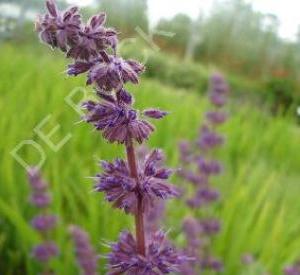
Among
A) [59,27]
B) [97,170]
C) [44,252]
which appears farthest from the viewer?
[97,170]

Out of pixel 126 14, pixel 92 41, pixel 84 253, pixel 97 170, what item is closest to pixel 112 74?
pixel 92 41

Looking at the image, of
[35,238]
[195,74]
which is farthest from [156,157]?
[195,74]

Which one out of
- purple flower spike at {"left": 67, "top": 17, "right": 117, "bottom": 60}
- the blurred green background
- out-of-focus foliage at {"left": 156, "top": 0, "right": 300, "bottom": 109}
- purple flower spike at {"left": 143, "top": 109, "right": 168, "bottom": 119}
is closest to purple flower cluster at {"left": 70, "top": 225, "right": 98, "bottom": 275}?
the blurred green background

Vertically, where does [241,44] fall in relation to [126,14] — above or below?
above

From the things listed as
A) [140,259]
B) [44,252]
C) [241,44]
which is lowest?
[140,259]

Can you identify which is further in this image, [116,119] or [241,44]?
[241,44]

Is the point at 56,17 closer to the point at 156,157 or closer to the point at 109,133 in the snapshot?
the point at 109,133

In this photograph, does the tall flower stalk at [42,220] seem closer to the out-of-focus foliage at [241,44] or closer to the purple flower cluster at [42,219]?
the purple flower cluster at [42,219]

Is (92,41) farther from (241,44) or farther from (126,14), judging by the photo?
(241,44)
